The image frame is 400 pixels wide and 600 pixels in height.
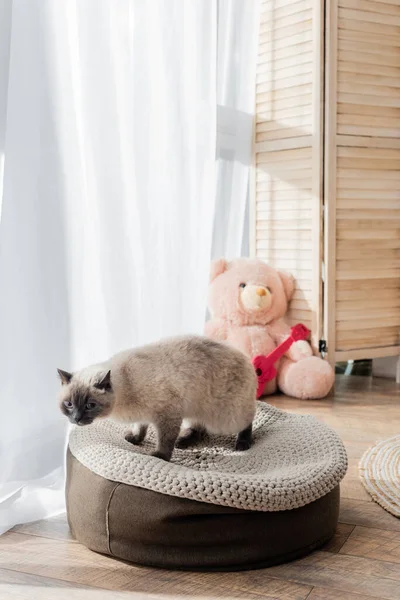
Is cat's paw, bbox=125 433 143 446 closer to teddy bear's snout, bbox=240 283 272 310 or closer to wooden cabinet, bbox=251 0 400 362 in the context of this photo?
teddy bear's snout, bbox=240 283 272 310

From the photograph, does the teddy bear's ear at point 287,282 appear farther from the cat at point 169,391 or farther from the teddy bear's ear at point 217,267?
the cat at point 169,391

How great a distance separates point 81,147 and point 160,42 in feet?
1.64

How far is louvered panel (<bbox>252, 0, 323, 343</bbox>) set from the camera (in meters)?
2.93

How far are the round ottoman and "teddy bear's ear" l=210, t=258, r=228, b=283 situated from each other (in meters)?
1.43

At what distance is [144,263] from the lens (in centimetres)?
225

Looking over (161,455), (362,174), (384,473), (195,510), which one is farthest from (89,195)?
(362,174)

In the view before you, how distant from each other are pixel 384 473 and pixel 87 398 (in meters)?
0.91

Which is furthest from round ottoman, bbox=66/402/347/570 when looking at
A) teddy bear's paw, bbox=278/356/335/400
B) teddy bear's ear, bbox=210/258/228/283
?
teddy bear's ear, bbox=210/258/228/283

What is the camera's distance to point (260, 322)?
2.97 m

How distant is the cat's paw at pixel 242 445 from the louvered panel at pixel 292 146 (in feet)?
4.08

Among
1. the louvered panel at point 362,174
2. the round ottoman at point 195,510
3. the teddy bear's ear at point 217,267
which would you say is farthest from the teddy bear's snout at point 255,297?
the round ottoman at point 195,510

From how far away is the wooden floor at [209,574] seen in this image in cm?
134

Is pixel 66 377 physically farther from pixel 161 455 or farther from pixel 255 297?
pixel 255 297

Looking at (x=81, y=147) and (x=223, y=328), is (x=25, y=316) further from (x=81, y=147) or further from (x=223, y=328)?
(x=223, y=328)
